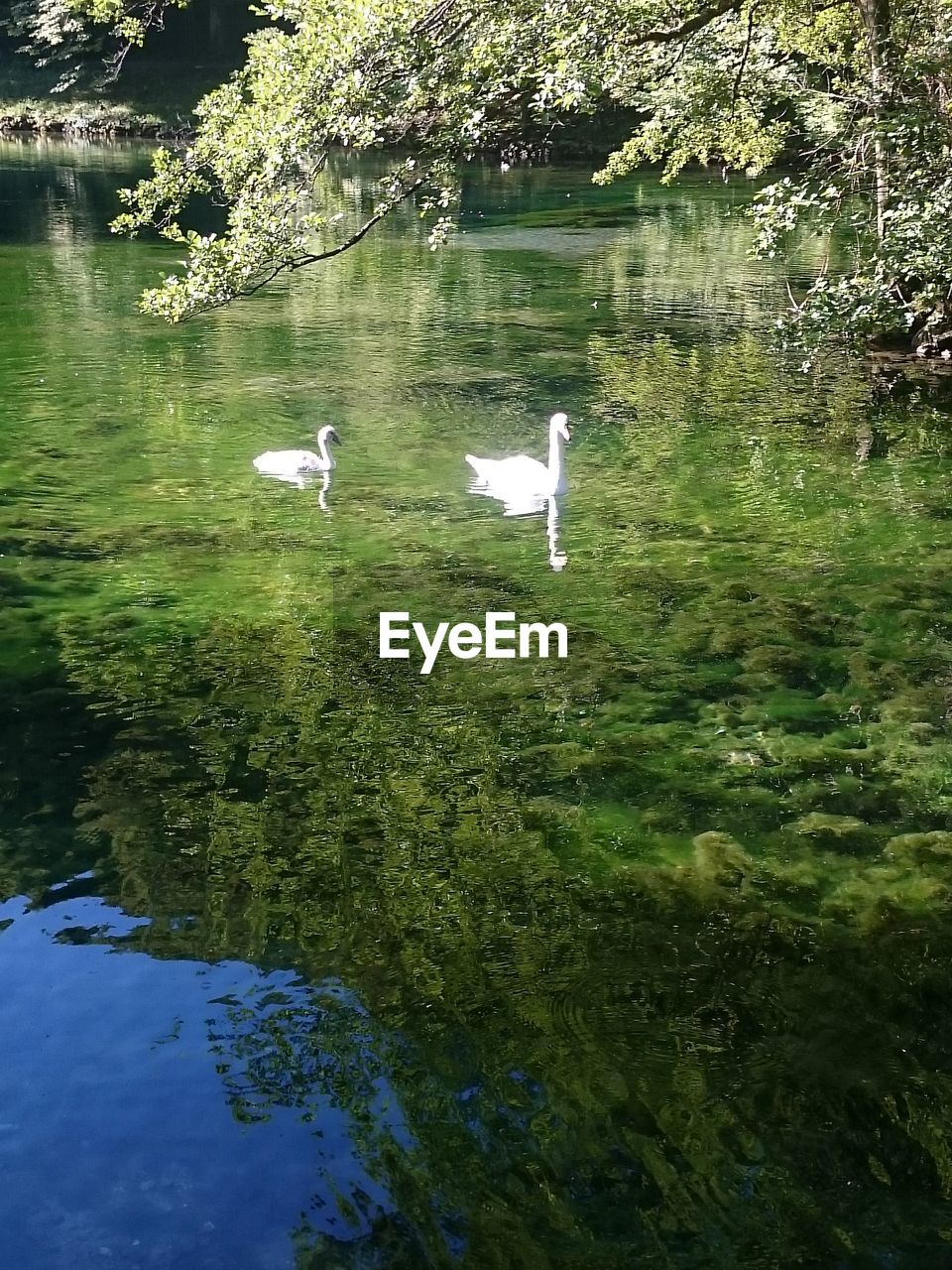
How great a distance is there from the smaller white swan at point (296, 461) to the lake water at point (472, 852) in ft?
0.68

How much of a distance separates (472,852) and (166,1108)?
1897mm

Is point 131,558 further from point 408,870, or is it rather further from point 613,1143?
point 613,1143

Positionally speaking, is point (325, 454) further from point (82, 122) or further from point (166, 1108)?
point (82, 122)

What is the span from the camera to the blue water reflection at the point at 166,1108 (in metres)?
4.12

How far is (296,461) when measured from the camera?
36.6 ft

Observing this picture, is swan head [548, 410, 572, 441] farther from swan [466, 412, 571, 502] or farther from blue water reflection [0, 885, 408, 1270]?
blue water reflection [0, 885, 408, 1270]

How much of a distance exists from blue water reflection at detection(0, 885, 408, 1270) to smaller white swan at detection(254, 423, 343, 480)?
6033 millimetres

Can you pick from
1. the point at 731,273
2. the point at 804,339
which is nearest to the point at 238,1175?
the point at 804,339

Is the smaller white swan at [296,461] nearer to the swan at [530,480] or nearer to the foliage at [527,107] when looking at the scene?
the foliage at [527,107]

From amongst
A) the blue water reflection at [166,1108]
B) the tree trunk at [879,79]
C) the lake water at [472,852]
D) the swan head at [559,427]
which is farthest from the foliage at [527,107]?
the blue water reflection at [166,1108]

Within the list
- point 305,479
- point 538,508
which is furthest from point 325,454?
point 538,508

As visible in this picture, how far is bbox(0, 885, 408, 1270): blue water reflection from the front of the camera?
13.5 feet

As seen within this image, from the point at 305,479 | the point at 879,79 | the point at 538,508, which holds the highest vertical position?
the point at 879,79

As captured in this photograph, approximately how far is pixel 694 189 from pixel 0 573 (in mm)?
28426
